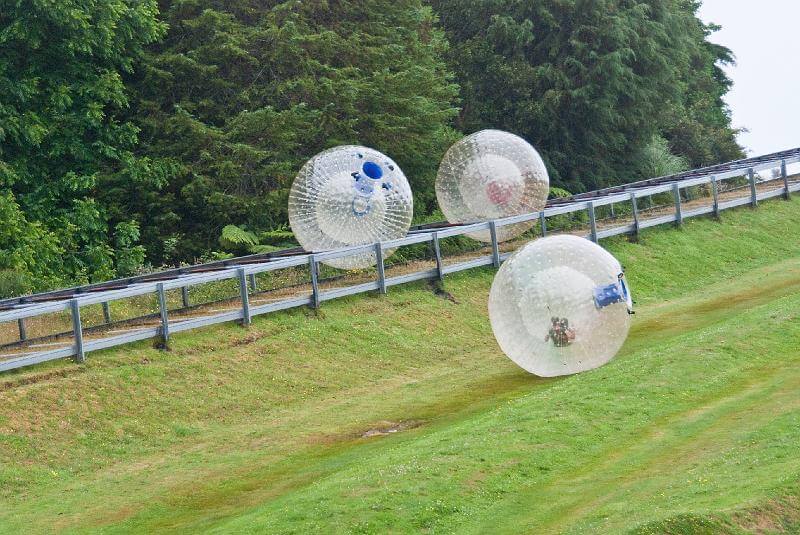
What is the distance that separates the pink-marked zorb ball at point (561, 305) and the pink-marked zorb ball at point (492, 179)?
10.9 m

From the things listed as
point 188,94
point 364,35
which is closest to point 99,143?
point 188,94

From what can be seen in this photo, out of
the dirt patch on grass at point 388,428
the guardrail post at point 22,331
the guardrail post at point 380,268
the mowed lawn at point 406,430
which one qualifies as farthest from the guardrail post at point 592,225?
the guardrail post at point 22,331

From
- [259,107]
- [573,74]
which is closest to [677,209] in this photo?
[259,107]

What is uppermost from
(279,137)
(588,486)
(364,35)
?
(364,35)

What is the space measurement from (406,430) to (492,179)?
42.9 feet

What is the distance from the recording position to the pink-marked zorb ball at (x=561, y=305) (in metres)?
21.8

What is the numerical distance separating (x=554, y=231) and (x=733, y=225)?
19.5 ft

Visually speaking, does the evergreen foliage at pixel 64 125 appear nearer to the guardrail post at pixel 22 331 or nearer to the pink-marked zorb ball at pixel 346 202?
the pink-marked zorb ball at pixel 346 202

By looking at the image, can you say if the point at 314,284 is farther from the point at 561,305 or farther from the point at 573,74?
the point at 573,74

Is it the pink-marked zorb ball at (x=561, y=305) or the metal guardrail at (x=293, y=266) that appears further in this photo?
the metal guardrail at (x=293, y=266)

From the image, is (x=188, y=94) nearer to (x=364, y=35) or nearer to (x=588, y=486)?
(x=364, y=35)

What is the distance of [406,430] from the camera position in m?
21.3

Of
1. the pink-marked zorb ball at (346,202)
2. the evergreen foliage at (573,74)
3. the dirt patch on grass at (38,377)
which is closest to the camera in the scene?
the dirt patch on grass at (38,377)

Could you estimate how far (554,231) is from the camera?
3659 centimetres
